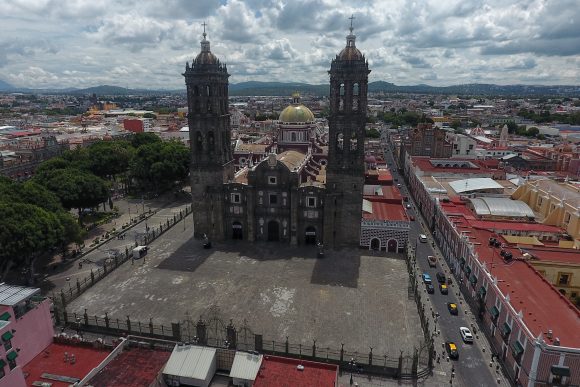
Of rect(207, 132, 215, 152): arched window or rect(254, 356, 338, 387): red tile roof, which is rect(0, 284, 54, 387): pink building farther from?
rect(207, 132, 215, 152): arched window

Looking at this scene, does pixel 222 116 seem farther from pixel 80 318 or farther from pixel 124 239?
pixel 80 318

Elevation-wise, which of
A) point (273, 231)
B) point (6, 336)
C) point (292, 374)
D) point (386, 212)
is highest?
point (6, 336)

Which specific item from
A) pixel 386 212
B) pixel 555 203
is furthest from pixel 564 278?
pixel 386 212

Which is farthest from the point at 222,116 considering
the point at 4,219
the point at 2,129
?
the point at 2,129

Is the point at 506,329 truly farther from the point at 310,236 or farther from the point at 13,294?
the point at 13,294

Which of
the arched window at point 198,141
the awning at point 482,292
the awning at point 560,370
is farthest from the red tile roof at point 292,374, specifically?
the arched window at point 198,141

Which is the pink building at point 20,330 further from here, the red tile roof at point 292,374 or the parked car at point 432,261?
the parked car at point 432,261

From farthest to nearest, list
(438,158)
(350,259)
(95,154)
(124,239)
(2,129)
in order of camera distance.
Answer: (2,129)
(438,158)
(95,154)
(124,239)
(350,259)
